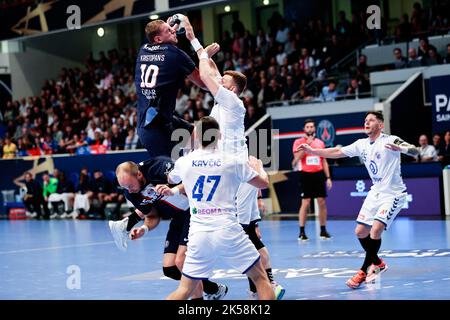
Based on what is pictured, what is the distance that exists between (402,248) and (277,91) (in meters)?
13.6

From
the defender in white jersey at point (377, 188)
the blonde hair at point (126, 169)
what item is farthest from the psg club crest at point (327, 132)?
the blonde hair at point (126, 169)

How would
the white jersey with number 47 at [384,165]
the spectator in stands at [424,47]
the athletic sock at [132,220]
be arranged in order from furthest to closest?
1. the spectator in stands at [424,47]
2. the white jersey with number 47 at [384,165]
3. the athletic sock at [132,220]

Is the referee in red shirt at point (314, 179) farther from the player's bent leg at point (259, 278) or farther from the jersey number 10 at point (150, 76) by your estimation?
the player's bent leg at point (259, 278)

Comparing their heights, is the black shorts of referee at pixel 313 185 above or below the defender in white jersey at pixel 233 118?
below

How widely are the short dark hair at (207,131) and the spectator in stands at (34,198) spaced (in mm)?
22569

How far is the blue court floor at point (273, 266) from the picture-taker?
402 inches

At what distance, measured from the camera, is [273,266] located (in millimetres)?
12797

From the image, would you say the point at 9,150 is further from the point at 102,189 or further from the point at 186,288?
the point at 186,288

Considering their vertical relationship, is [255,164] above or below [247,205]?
above

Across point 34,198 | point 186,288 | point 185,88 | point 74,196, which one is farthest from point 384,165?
point 34,198

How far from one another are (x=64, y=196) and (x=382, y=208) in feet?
62.8

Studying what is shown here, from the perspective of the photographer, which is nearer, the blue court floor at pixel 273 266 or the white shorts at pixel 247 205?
the white shorts at pixel 247 205

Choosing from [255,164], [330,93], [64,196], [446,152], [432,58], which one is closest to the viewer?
[255,164]

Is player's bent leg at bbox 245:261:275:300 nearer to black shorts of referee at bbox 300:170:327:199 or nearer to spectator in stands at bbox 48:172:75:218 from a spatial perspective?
black shorts of referee at bbox 300:170:327:199
